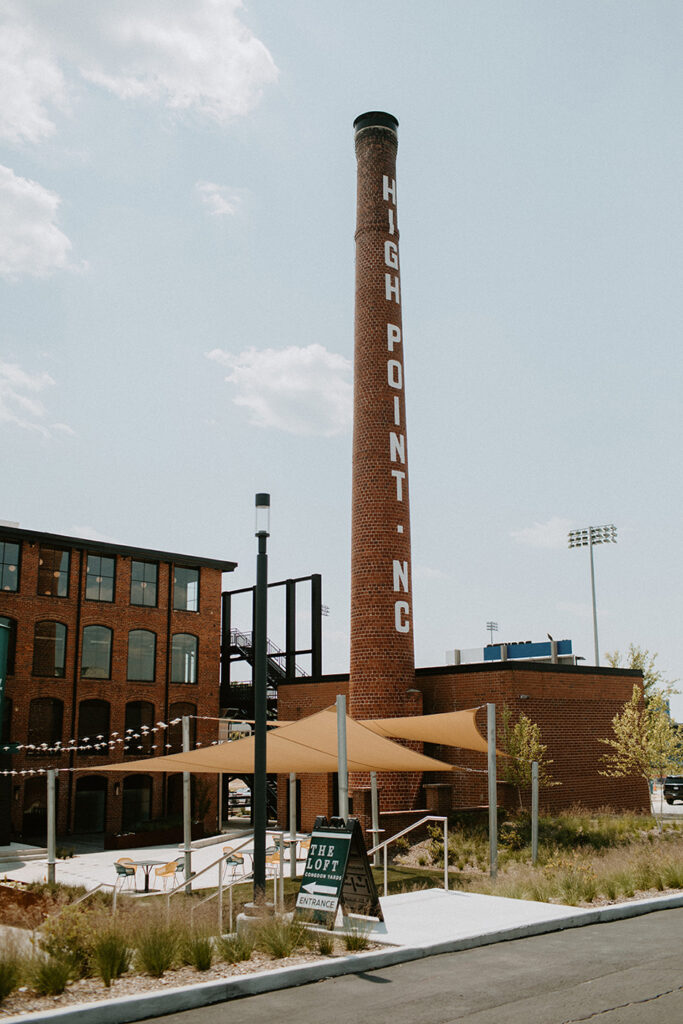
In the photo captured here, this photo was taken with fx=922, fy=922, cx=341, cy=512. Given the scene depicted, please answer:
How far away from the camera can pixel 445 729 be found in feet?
64.7

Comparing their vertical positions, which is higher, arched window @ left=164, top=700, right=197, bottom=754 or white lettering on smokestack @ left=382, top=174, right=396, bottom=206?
white lettering on smokestack @ left=382, top=174, right=396, bottom=206

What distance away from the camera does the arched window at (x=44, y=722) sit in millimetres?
33306

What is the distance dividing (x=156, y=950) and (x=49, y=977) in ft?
3.57

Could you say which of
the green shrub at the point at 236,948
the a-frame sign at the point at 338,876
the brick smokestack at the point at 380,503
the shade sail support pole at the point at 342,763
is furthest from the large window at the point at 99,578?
the green shrub at the point at 236,948

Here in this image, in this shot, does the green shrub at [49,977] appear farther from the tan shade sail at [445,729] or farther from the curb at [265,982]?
the tan shade sail at [445,729]

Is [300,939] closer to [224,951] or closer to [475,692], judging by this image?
[224,951]

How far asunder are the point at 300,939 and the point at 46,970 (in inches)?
112

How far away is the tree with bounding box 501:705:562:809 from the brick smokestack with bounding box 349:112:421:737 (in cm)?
263

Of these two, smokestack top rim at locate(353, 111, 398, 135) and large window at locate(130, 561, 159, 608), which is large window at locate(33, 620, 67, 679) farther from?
smokestack top rim at locate(353, 111, 398, 135)

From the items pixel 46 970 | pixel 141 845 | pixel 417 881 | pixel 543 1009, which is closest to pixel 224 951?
pixel 46 970

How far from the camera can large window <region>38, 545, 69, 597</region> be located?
113ft

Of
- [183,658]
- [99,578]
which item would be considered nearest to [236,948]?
[99,578]

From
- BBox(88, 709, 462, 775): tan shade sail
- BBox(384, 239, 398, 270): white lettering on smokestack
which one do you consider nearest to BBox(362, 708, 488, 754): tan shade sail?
BBox(88, 709, 462, 775): tan shade sail

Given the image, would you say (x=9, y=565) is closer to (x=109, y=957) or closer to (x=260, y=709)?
(x=260, y=709)
